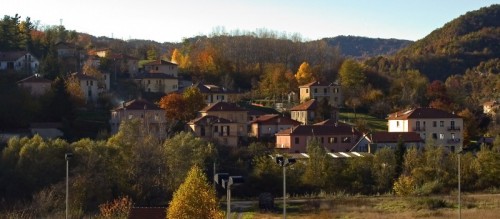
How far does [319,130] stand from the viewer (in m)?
54.0

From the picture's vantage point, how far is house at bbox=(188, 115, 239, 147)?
171 ft

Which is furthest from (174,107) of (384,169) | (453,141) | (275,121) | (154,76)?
(453,141)

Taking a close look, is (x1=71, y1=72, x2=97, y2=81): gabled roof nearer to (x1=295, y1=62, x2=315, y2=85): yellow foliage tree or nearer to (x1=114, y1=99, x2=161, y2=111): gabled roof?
(x1=114, y1=99, x2=161, y2=111): gabled roof

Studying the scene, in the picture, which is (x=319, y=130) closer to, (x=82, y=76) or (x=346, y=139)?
(x=346, y=139)

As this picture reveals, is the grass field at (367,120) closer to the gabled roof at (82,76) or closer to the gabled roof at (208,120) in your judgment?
the gabled roof at (208,120)

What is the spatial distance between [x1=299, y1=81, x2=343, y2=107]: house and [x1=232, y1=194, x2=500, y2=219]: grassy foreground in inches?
1076

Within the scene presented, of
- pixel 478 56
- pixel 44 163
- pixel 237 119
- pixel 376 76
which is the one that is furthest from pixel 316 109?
pixel 478 56

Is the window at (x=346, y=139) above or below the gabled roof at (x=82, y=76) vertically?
below

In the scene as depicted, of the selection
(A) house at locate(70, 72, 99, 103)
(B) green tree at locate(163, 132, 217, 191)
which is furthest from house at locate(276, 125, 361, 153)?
(A) house at locate(70, 72, 99, 103)

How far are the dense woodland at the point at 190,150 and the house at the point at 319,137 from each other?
2.35 m

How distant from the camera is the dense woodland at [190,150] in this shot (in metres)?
39.2

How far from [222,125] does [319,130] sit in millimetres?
6631

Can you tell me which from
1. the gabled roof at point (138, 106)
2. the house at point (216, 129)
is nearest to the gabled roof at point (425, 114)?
the house at point (216, 129)

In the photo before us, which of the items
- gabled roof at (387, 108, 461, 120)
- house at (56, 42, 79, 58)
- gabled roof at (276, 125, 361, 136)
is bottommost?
gabled roof at (276, 125, 361, 136)
